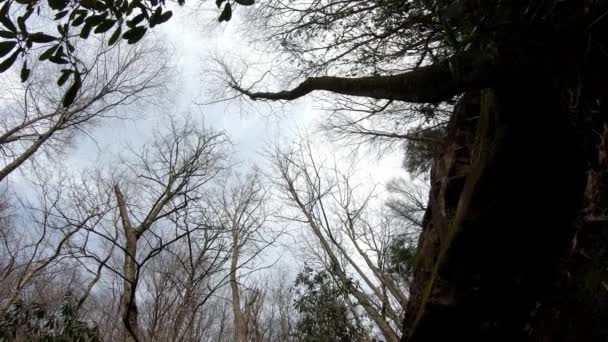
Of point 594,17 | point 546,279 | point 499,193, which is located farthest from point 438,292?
point 594,17

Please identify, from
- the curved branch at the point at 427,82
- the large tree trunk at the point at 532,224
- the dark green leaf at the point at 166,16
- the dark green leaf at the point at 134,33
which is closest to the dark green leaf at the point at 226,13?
the dark green leaf at the point at 166,16

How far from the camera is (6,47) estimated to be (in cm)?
112

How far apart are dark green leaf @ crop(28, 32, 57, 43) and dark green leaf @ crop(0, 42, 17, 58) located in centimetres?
7

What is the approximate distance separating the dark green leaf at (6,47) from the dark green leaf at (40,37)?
0.24 ft

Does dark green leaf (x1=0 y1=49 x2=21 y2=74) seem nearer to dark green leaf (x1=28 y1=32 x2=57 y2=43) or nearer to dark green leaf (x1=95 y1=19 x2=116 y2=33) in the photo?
dark green leaf (x1=28 y1=32 x2=57 y2=43)

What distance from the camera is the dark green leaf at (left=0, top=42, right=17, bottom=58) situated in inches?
43.6

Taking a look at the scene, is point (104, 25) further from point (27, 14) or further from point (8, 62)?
point (8, 62)

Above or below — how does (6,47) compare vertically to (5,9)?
below

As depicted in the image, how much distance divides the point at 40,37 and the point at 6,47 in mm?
112

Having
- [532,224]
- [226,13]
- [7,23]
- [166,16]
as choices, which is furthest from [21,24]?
[532,224]

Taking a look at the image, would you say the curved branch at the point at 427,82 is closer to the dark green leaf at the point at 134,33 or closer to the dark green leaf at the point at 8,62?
the dark green leaf at the point at 134,33

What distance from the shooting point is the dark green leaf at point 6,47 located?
1107 mm

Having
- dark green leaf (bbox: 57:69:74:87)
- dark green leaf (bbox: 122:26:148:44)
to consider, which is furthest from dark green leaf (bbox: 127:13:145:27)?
dark green leaf (bbox: 57:69:74:87)

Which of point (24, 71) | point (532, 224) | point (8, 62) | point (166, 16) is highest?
point (166, 16)
